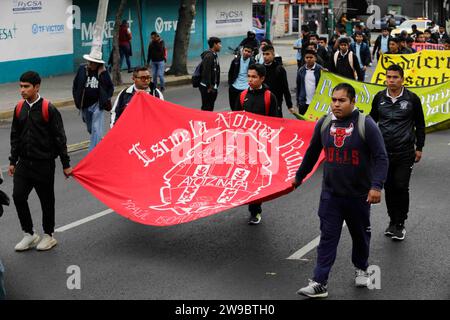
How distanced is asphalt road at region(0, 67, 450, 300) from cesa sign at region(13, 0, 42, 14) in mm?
15804

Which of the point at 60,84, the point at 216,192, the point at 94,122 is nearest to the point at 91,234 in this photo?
the point at 216,192

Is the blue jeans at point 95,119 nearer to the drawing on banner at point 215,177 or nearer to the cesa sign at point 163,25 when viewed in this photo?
the drawing on banner at point 215,177

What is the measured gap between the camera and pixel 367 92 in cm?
1401

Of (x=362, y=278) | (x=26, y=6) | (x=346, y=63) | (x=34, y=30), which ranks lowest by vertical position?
(x=362, y=278)

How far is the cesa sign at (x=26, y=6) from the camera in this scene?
25.7 m

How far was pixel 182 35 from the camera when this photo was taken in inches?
1136

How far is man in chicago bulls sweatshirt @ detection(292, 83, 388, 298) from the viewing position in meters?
7.07

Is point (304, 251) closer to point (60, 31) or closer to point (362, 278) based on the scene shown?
point (362, 278)

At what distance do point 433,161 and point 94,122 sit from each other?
200 inches

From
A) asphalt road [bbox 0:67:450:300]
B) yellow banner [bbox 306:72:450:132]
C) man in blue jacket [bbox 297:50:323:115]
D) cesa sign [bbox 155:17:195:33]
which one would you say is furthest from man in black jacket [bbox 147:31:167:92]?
asphalt road [bbox 0:67:450:300]

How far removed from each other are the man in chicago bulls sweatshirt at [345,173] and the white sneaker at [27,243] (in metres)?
2.87

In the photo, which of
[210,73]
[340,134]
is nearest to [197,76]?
[210,73]

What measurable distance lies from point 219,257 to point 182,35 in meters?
21.1

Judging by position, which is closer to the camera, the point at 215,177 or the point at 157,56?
the point at 215,177
